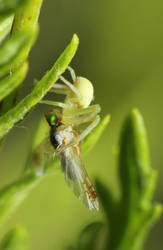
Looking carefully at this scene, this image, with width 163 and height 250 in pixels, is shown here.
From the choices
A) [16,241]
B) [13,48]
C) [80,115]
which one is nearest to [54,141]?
[80,115]

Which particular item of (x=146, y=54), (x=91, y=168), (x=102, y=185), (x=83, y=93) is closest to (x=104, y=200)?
(x=102, y=185)

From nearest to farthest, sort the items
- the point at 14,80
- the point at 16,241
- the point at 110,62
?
the point at 14,80, the point at 16,241, the point at 110,62

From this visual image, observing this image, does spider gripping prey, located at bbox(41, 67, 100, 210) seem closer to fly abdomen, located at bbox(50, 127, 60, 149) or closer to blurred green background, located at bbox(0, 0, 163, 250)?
fly abdomen, located at bbox(50, 127, 60, 149)

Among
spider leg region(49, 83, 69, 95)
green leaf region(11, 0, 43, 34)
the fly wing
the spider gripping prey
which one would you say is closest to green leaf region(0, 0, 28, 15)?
green leaf region(11, 0, 43, 34)

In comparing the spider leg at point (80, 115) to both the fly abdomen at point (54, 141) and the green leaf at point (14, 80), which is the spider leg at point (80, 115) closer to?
the fly abdomen at point (54, 141)

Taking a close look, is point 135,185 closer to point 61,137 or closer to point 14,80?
point 61,137

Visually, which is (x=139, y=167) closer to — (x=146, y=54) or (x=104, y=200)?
(x=104, y=200)
